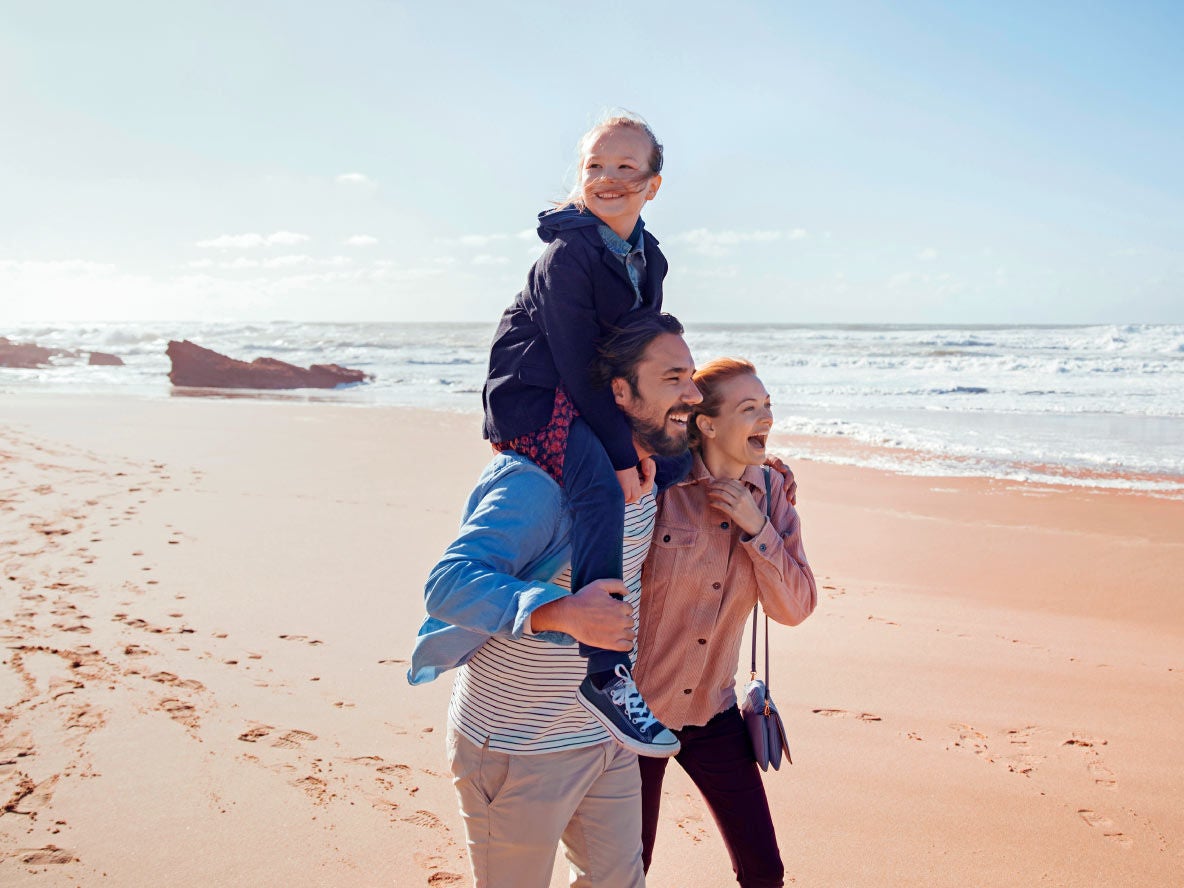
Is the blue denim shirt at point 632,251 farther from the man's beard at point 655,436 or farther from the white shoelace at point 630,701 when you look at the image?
the white shoelace at point 630,701

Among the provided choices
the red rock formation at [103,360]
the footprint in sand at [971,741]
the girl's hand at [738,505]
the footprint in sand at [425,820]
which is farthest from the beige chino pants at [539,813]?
the red rock formation at [103,360]

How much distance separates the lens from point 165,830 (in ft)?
11.4

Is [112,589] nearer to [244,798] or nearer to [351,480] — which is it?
[244,798]

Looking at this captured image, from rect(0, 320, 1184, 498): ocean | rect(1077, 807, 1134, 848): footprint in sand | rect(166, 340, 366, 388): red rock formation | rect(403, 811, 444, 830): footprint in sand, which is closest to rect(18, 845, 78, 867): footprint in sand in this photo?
rect(403, 811, 444, 830): footprint in sand

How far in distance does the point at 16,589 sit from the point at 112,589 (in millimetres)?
585

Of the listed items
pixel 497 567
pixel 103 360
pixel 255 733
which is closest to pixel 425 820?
pixel 255 733

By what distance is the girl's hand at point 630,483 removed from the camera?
227 centimetres

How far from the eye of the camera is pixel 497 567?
1812mm

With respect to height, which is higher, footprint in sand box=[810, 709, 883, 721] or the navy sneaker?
the navy sneaker

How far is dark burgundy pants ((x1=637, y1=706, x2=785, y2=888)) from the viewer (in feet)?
8.60

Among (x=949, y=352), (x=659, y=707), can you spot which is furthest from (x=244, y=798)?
(x=949, y=352)

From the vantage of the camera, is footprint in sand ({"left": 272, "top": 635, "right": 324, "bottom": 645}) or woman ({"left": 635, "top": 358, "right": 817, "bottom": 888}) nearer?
woman ({"left": 635, "top": 358, "right": 817, "bottom": 888})

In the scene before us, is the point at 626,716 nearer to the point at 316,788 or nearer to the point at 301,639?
the point at 316,788

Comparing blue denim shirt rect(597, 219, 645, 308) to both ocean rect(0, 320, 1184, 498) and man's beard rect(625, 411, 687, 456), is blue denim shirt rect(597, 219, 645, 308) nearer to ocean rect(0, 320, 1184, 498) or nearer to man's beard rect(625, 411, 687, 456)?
man's beard rect(625, 411, 687, 456)
